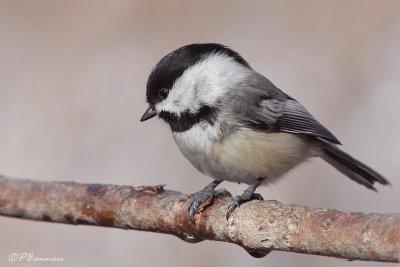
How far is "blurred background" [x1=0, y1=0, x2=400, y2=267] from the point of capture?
364 centimetres

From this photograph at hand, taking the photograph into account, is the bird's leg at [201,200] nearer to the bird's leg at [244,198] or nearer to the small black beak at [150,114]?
the bird's leg at [244,198]

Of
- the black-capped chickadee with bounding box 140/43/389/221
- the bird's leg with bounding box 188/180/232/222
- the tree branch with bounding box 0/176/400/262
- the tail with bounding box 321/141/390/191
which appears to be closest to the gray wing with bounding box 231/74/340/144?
the black-capped chickadee with bounding box 140/43/389/221

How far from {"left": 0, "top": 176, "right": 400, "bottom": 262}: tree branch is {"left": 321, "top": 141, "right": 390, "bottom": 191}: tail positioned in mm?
1046

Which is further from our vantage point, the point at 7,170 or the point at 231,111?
the point at 7,170

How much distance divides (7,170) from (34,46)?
0.96 m

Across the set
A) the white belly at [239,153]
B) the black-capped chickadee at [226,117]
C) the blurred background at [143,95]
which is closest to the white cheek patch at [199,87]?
the black-capped chickadee at [226,117]

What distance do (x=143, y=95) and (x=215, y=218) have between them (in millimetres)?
2153

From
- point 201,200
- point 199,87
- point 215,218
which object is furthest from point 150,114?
point 215,218

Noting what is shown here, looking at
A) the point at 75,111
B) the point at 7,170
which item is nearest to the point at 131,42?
the point at 75,111

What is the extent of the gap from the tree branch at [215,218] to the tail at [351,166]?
105 cm

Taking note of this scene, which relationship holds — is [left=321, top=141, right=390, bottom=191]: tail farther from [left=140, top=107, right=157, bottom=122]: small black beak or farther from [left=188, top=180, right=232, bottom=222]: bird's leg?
[left=188, top=180, right=232, bottom=222]: bird's leg

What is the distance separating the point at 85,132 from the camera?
159 inches

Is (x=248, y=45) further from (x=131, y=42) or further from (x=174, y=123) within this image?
(x=174, y=123)

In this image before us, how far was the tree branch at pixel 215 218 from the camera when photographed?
1.69 m
